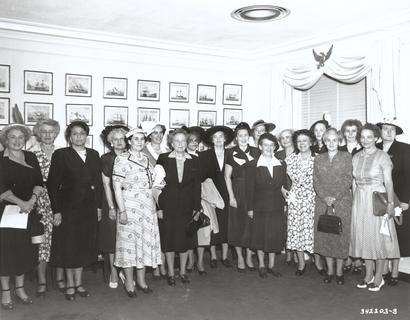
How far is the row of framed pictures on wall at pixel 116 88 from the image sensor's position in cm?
591

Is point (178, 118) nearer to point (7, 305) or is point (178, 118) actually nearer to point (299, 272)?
point (299, 272)

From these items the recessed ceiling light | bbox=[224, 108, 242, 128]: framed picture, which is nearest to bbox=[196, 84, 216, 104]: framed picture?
bbox=[224, 108, 242, 128]: framed picture

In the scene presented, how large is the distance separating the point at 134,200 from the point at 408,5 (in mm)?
3780

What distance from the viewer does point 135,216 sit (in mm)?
4242

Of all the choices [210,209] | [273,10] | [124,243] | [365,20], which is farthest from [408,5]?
[124,243]

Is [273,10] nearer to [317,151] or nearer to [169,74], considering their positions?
[317,151]

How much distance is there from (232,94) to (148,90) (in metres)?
1.59

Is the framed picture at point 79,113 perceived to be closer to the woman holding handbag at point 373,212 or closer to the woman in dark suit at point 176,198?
the woman in dark suit at point 176,198

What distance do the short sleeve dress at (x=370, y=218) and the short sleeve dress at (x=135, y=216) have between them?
85.8 inches

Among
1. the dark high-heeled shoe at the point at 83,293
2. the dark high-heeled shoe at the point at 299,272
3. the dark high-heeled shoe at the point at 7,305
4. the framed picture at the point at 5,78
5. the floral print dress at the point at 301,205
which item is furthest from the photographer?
the framed picture at the point at 5,78

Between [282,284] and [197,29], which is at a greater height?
[197,29]

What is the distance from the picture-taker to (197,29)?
5.89 meters

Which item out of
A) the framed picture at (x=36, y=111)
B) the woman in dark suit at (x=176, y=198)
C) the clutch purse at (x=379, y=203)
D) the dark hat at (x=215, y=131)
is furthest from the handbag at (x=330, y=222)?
the framed picture at (x=36, y=111)

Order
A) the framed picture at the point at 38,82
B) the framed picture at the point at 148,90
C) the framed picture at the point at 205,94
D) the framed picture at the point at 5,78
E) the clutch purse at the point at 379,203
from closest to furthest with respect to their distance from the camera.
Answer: the clutch purse at the point at 379,203 → the framed picture at the point at 5,78 → the framed picture at the point at 38,82 → the framed picture at the point at 148,90 → the framed picture at the point at 205,94
